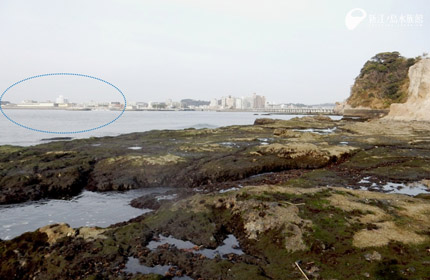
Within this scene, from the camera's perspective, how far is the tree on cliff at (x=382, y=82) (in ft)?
390

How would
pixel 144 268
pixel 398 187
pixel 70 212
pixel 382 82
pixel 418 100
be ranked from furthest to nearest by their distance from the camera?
1. pixel 382 82
2. pixel 418 100
3. pixel 398 187
4. pixel 70 212
5. pixel 144 268

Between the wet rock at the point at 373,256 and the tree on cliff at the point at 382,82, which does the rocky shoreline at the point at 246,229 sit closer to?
the wet rock at the point at 373,256

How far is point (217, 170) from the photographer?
25.2 m

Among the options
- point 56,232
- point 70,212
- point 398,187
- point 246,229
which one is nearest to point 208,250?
point 246,229

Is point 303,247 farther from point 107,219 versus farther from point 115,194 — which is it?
point 115,194

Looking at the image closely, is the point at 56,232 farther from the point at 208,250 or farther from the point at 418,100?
the point at 418,100

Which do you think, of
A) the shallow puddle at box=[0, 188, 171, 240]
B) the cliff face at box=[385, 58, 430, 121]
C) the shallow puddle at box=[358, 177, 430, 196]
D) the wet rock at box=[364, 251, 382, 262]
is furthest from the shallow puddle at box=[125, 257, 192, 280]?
the cliff face at box=[385, 58, 430, 121]

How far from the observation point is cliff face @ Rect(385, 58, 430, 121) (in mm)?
70875

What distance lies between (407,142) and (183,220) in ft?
111

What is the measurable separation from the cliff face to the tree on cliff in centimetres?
3501

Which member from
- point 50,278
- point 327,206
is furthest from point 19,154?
point 327,206

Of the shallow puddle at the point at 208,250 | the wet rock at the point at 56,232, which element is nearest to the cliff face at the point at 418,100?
the shallow puddle at the point at 208,250

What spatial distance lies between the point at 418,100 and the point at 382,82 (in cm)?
6185

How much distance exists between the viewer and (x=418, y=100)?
73750 mm
